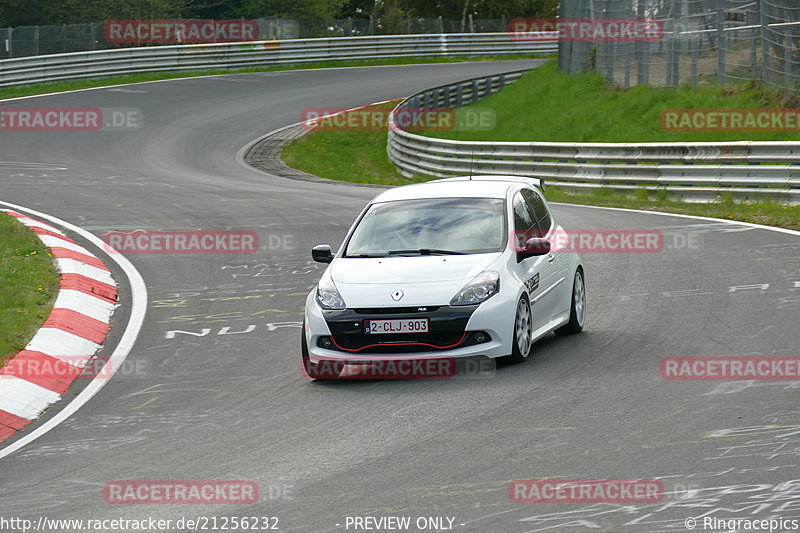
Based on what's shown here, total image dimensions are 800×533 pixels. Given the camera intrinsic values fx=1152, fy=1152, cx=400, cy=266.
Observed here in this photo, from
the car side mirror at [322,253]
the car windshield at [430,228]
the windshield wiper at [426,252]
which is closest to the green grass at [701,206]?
the car windshield at [430,228]

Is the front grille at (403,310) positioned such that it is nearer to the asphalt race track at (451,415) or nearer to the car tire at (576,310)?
the asphalt race track at (451,415)

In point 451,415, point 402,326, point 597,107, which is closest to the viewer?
point 451,415

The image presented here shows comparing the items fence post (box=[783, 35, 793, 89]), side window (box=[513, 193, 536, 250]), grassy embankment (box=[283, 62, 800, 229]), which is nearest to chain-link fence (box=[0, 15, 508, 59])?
grassy embankment (box=[283, 62, 800, 229])

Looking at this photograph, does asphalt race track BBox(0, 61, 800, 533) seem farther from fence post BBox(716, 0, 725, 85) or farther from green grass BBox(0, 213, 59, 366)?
fence post BBox(716, 0, 725, 85)

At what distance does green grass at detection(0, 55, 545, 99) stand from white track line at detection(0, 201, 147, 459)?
2467cm

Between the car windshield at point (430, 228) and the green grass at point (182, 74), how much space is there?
32459 millimetres

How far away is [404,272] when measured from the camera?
9.19m

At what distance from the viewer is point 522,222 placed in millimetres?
10375

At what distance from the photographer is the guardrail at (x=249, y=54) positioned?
42.2 meters

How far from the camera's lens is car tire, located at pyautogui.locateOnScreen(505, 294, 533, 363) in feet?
29.9

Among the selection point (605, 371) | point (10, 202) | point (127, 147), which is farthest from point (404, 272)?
point (127, 147)

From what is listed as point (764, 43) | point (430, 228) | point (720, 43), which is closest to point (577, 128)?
point (720, 43)

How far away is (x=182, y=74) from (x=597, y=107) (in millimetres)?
20881

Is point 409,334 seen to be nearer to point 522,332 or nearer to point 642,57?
point 522,332
